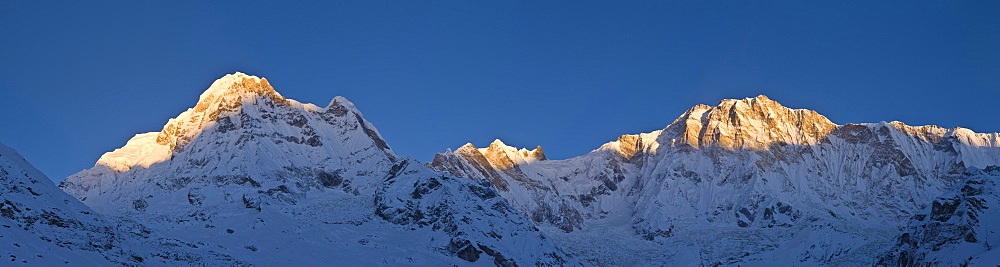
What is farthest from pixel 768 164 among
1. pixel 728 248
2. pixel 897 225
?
pixel 728 248

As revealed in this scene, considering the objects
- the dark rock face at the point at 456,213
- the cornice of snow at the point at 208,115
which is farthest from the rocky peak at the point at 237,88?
the dark rock face at the point at 456,213

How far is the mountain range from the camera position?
7819cm

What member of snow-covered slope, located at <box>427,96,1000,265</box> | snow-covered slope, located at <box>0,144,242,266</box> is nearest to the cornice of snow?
snow-covered slope, located at <box>427,96,1000,265</box>

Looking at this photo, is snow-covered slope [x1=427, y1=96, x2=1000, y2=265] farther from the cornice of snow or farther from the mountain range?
the cornice of snow

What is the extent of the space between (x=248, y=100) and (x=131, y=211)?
46.7m

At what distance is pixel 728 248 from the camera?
149 metres

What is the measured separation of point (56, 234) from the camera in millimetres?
58875

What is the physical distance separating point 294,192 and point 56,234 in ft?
219

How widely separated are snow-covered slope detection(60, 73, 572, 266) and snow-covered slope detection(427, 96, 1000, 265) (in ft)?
85.5

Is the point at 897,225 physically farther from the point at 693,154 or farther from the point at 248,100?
the point at 248,100

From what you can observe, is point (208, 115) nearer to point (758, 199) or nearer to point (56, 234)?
point (56, 234)

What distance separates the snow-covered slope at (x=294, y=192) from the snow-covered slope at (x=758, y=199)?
1027 inches

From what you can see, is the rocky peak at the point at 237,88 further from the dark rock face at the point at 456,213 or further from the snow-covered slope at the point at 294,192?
the dark rock face at the point at 456,213

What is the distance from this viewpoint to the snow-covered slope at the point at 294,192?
98.8 metres
